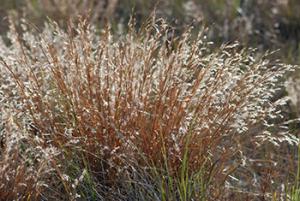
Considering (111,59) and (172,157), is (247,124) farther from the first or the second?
(111,59)

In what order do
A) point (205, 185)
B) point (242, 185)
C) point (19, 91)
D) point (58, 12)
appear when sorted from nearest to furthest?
point (205, 185) < point (19, 91) < point (242, 185) < point (58, 12)

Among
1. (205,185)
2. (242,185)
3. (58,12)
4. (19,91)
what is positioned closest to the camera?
(205,185)

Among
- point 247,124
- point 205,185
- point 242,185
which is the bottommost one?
point 242,185

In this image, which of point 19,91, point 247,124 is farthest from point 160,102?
point 19,91

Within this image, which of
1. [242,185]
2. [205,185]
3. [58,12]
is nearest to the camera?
[205,185]

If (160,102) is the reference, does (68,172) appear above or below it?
below

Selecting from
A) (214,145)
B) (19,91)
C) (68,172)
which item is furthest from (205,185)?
(19,91)

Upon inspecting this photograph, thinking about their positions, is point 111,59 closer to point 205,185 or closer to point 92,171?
point 92,171

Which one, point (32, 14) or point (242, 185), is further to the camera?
point (32, 14)

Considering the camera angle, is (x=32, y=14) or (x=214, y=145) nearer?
(x=214, y=145)
